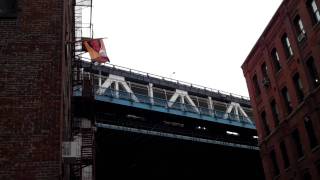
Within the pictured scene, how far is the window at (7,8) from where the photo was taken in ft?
45.4

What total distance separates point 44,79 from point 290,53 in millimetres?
27347

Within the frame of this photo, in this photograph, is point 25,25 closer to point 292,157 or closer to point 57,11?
point 57,11

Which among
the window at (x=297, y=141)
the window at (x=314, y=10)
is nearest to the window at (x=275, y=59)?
the window at (x=297, y=141)

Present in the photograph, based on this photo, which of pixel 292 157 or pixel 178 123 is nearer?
pixel 292 157

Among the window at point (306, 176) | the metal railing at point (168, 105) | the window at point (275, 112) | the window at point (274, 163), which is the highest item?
the metal railing at point (168, 105)

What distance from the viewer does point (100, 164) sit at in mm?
70875

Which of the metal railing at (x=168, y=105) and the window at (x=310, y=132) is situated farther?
the metal railing at (x=168, y=105)

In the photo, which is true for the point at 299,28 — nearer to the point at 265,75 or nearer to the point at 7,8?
the point at 265,75

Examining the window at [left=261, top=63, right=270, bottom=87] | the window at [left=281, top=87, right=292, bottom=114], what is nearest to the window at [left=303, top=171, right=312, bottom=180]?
the window at [left=281, top=87, right=292, bottom=114]

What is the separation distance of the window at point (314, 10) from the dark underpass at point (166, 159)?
107 ft

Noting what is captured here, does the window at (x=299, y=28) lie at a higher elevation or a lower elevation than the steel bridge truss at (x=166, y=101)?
lower

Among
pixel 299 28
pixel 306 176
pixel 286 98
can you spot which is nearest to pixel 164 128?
pixel 286 98

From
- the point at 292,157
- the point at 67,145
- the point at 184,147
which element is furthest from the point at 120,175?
the point at 67,145

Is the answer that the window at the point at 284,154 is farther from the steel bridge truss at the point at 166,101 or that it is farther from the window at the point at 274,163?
the steel bridge truss at the point at 166,101
